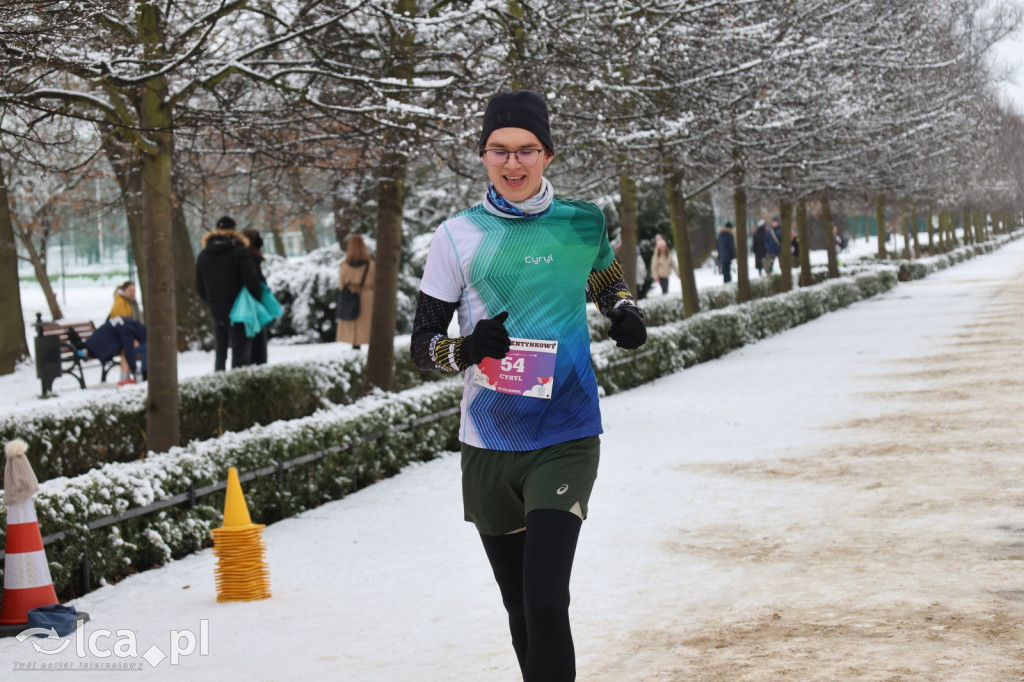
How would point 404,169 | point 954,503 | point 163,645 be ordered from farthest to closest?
point 404,169 → point 954,503 → point 163,645

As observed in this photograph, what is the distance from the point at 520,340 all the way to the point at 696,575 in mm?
2989

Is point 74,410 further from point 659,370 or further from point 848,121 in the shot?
point 848,121

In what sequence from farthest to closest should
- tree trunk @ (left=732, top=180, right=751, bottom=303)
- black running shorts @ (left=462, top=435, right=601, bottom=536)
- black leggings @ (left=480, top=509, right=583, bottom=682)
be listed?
tree trunk @ (left=732, top=180, right=751, bottom=303), black running shorts @ (left=462, top=435, right=601, bottom=536), black leggings @ (left=480, top=509, right=583, bottom=682)

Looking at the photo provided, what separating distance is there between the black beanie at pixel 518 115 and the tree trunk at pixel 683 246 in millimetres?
16025

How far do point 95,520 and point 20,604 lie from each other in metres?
0.90

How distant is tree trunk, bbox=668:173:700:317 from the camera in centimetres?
1992

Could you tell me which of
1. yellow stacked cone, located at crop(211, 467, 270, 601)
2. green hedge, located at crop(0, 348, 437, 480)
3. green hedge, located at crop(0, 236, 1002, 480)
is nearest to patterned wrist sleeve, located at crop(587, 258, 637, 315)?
yellow stacked cone, located at crop(211, 467, 270, 601)

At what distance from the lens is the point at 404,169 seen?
479 inches

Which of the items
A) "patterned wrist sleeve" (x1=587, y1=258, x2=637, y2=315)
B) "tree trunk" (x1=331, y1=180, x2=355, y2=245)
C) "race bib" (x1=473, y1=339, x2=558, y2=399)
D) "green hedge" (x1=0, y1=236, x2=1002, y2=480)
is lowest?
"green hedge" (x1=0, y1=236, x2=1002, y2=480)

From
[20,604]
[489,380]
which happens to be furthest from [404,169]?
[489,380]

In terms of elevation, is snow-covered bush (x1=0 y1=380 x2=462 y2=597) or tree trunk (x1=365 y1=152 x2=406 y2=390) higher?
tree trunk (x1=365 y1=152 x2=406 y2=390)

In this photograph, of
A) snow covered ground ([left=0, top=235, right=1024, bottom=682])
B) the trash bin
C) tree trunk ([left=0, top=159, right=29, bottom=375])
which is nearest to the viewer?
snow covered ground ([left=0, top=235, right=1024, bottom=682])

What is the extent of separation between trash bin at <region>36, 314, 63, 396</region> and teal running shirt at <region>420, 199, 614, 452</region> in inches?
503

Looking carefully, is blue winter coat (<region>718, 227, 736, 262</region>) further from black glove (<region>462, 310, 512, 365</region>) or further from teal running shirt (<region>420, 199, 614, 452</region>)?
black glove (<region>462, 310, 512, 365</region>)
